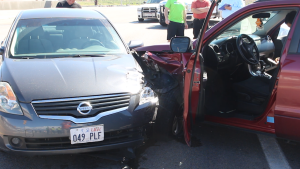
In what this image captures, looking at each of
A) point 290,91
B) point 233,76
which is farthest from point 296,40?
point 233,76

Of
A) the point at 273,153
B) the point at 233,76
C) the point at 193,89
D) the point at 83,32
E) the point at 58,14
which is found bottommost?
the point at 273,153

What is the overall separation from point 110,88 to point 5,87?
1.01 m

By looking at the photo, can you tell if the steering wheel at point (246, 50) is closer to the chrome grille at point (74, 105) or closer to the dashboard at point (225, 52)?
the dashboard at point (225, 52)

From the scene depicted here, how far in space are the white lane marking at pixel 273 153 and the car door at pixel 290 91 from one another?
0.38 meters

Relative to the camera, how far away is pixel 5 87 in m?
3.03

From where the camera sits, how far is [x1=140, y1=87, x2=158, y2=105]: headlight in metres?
3.27

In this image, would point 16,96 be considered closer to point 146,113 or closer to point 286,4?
point 146,113

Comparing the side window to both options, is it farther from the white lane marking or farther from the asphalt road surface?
the white lane marking

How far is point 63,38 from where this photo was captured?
4.20 metres

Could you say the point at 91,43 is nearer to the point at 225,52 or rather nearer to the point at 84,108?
the point at 84,108

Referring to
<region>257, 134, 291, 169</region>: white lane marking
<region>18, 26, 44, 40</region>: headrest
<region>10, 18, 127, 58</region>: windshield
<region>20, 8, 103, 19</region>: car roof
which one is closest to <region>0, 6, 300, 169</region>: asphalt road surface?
<region>257, 134, 291, 169</region>: white lane marking

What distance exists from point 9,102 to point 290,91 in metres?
2.62

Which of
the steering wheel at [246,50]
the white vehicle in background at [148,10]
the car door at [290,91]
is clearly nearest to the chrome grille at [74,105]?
the car door at [290,91]

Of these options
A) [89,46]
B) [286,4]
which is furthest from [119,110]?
[286,4]
